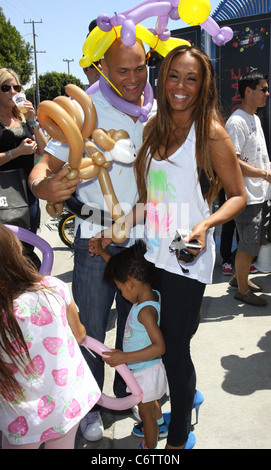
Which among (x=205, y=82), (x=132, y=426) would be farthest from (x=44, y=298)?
(x=132, y=426)

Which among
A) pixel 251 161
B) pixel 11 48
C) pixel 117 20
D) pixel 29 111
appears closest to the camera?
pixel 117 20

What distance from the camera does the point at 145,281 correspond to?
80.4 inches

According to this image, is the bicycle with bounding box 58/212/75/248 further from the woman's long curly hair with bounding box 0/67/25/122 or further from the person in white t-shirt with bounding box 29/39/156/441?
the person in white t-shirt with bounding box 29/39/156/441

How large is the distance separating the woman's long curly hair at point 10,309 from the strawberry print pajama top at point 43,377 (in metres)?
0.02

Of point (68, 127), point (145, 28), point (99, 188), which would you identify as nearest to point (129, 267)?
point (99, 188)

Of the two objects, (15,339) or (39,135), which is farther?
(39,135)

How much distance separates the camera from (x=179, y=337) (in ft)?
6.01

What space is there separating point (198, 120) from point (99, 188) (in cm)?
60

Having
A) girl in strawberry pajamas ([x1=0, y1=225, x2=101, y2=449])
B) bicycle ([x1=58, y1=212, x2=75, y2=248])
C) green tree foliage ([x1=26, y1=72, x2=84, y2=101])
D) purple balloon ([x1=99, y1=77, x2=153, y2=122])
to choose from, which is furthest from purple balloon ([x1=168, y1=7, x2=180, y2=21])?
green tree foliage ([x1=26, y1=72, x2=84, y2=101])

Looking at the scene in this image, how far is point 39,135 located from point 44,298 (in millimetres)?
2463

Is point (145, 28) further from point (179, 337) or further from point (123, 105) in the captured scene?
point (179, 337)

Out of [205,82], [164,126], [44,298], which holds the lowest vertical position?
[44,298]

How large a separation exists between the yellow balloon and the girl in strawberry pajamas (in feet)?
4.02

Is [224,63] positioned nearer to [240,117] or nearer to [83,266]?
[240,117]
